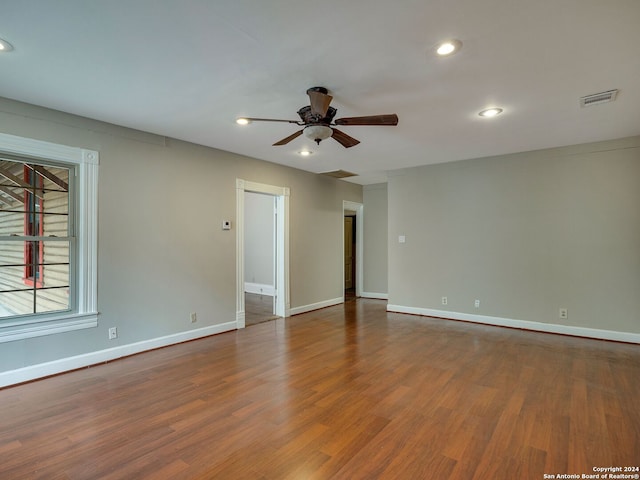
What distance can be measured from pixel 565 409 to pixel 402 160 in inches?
153

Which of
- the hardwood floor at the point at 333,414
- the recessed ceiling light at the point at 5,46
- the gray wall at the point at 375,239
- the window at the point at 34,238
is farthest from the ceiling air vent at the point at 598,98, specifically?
the window at the point at 34,238

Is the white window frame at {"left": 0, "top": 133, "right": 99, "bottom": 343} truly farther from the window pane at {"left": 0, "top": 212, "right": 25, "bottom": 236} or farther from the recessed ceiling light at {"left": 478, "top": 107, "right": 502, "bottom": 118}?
the recessed ceiling light at {"left": 478, "top": 107, "right": 502, "bottom": 118}

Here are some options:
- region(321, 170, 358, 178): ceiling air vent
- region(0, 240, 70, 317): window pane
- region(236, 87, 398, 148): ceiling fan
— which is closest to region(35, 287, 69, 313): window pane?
region(0, 240, 70, 317): window pane

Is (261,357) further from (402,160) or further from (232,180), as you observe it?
(402,160)

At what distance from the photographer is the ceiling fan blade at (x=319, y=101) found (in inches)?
102

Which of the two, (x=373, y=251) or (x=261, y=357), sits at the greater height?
(x=373, y=251)

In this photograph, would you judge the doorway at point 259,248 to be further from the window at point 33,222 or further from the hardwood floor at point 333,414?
the window at point 33,222

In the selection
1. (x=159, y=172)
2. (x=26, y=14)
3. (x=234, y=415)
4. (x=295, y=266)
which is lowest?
(x=234, y=415)

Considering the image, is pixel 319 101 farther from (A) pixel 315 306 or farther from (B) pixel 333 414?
(A) pixel 315 306

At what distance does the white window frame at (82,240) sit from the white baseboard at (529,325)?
472 cm

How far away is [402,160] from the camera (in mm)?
5355

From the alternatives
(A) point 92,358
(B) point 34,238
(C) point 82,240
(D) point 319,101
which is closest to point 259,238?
(C) point 82,240

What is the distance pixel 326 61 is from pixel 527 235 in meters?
4.17

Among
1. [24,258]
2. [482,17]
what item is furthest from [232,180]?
[482,17]
